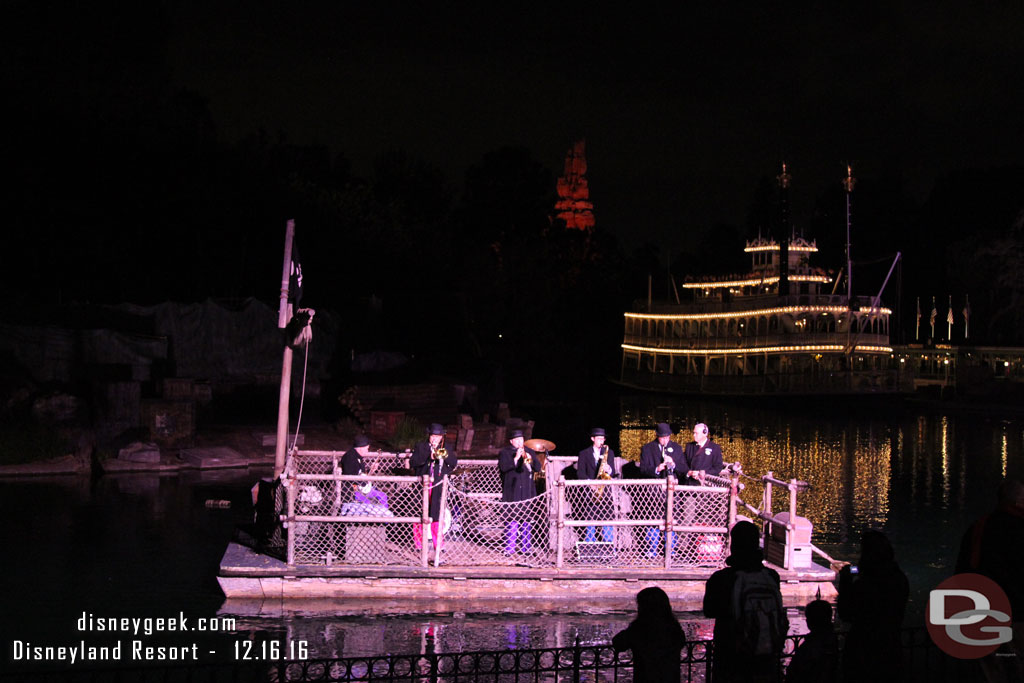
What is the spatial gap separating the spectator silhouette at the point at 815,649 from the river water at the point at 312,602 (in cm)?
472

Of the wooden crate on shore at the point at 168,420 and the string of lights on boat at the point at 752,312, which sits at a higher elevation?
the string of lights on boat at the point at 752,312

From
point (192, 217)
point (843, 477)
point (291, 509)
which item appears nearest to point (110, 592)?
point (291, 509)

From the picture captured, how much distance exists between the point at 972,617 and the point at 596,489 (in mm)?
6268

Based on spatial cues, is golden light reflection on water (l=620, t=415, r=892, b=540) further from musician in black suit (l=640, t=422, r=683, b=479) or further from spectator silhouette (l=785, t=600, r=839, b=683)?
spectator silhouette (l=785, t=600, r=839, b=683)

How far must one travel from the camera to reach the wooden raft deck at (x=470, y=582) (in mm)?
12531

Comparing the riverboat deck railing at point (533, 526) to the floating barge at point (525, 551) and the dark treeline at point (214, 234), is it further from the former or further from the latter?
the dark treeline at point (214, 234)

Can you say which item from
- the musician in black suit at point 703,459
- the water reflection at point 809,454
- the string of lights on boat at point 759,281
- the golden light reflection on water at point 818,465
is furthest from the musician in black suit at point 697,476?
the string of lights on boat at point 759,281

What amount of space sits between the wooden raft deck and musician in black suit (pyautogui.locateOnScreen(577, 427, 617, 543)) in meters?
0.84

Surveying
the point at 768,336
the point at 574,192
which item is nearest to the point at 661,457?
the point at 768,336

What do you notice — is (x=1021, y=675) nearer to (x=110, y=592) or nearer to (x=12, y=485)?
(x=110, y=592)

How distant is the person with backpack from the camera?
681 cm

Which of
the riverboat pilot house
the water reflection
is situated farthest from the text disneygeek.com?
the riverboat pilot house

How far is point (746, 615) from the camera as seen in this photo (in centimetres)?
682

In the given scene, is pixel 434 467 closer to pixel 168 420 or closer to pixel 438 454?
pixel 438 454
